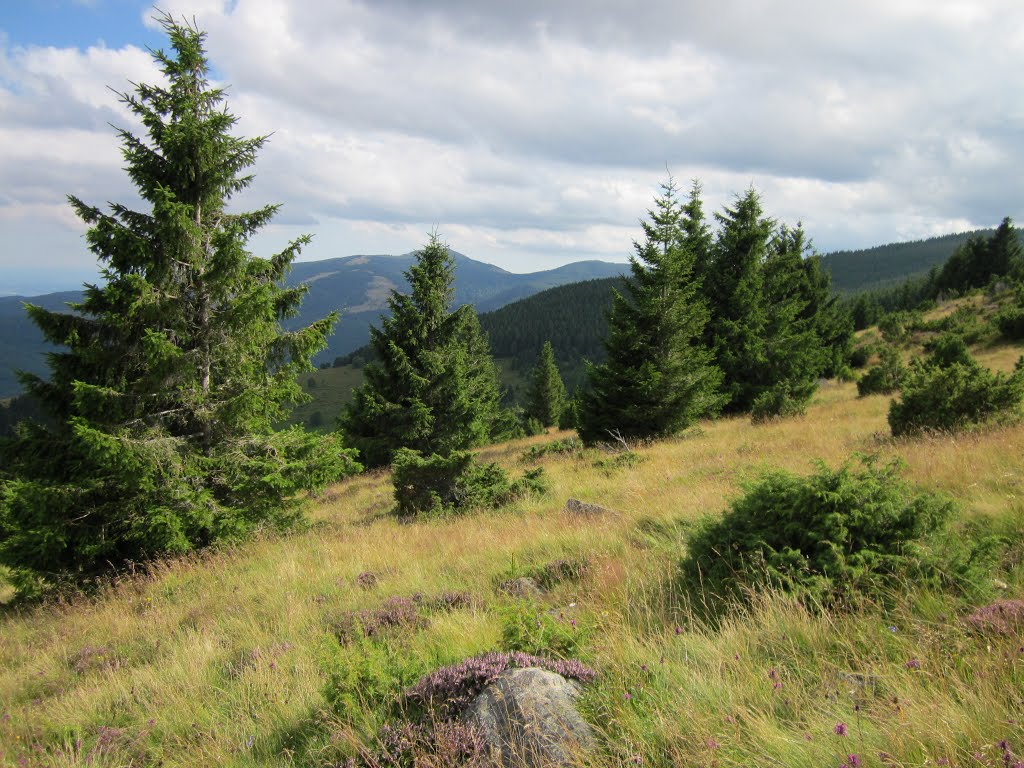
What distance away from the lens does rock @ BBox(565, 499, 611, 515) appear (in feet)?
24.4

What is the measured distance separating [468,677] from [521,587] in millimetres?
2262

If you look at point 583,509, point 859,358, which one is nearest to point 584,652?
point 583,509

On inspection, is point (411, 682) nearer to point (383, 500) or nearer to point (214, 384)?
point (214, 384)

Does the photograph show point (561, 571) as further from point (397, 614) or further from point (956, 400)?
point (956, 400)

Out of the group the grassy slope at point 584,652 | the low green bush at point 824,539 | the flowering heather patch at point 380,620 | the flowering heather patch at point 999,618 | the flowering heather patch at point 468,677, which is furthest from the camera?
the flowering heather patch at point 380,620

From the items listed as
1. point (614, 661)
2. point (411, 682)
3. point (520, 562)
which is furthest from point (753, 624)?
point (520, 562)

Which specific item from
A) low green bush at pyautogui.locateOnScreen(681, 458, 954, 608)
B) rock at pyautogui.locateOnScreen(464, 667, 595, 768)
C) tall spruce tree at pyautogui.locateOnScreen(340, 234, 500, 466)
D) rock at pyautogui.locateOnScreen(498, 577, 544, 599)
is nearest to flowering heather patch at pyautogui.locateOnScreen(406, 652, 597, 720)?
rock at pyautogui.locateOnScreen(464, 667, 595, 768)

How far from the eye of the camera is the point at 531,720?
7.94 feet

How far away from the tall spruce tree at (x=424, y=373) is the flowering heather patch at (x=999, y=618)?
13.8m

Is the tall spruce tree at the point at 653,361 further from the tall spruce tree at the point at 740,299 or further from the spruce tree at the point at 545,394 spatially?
the spruce tree at the point at 545,394

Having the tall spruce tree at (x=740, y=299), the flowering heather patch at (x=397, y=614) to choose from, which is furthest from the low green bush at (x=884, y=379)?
the flowering heather patch at (x=397, y=614)

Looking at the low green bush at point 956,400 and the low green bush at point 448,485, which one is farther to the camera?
the low green bush at point 448,485

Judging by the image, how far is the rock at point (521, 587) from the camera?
15.9ft

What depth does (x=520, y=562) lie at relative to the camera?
19.1 feet
